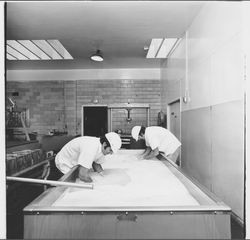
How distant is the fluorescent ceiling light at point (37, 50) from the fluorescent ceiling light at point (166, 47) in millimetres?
2008

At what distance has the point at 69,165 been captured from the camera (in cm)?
292

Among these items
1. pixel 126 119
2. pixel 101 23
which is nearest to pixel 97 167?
pixel 101 23

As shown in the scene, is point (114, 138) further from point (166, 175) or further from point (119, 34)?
point (119, 34)

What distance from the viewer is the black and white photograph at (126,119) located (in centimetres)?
135

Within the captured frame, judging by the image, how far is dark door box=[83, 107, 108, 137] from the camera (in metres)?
6.94

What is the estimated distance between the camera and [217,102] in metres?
2.60

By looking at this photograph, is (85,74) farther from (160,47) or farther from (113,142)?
(113,142)

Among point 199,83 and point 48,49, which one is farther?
point 48,49

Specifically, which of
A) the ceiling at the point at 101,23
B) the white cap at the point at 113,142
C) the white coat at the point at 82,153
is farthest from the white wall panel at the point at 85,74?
the white cap at the point at 113,142

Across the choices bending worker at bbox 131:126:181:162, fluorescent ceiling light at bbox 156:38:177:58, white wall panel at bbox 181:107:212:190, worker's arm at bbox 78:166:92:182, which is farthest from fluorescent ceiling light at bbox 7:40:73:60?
worker's arm at bbox 78:166:92:182

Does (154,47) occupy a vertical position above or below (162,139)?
above

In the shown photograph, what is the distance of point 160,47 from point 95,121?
2790mm

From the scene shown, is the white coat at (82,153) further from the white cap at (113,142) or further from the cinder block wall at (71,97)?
the cinder block wall at (71,97)

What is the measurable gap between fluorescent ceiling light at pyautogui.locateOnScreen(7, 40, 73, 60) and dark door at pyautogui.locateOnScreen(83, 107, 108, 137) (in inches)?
67.6
